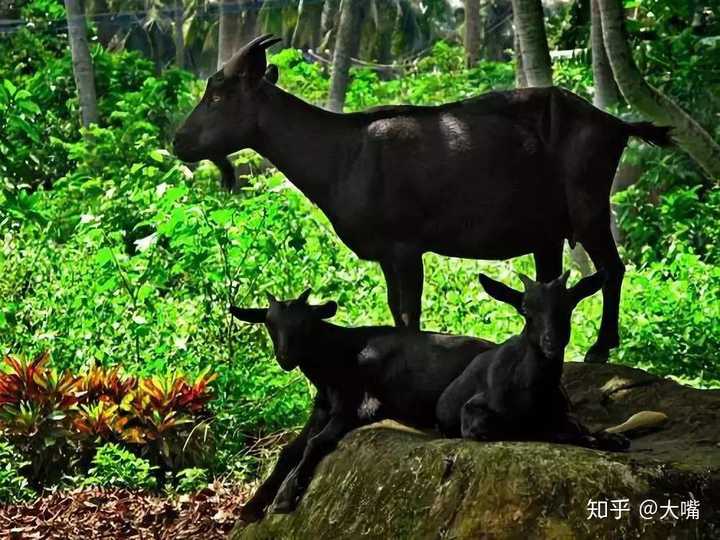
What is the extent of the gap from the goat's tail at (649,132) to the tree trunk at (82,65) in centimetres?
1341

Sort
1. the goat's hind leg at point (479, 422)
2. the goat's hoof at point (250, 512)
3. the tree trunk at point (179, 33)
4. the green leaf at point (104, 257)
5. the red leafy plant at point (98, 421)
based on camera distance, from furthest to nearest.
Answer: the tree trunk at point (179, 33), the green leaf at point (104, 257), the red leafy plant at point (98, 421), the goat's hoof at point (250, 512), the goat's hind leg at point (479, 422)

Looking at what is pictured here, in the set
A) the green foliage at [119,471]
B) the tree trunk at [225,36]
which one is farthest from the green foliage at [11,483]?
the tree trunk at [225,36]

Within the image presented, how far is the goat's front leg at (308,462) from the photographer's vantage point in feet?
18.7

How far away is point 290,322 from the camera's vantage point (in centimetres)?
575

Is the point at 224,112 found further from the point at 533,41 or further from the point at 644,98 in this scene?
the point at 533,41

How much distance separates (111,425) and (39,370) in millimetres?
631

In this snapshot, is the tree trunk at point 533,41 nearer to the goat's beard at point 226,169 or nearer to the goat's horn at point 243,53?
the goat's beard at point 226,169

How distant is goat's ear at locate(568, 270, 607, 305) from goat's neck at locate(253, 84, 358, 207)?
1.82m

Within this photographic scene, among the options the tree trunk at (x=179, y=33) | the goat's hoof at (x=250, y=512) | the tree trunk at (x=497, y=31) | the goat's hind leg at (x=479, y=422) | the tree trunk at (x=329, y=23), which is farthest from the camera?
the tree trunk at (x=497, y=31)

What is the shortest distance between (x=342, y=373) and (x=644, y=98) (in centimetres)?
421

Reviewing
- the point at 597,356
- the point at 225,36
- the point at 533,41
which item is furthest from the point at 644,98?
the point at 225,36

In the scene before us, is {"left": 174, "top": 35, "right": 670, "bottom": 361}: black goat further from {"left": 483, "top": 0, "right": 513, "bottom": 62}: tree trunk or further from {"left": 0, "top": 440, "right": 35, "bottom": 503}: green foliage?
{"left": 483, "top": 0, "right": 513, "bottom": 62}: tree trunk

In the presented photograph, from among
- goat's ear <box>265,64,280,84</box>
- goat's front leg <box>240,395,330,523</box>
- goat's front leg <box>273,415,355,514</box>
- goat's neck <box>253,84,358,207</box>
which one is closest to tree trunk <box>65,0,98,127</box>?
goat's ear <box>265,64,280,84</box>

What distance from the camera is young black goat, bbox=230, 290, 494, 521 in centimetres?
A: 575
